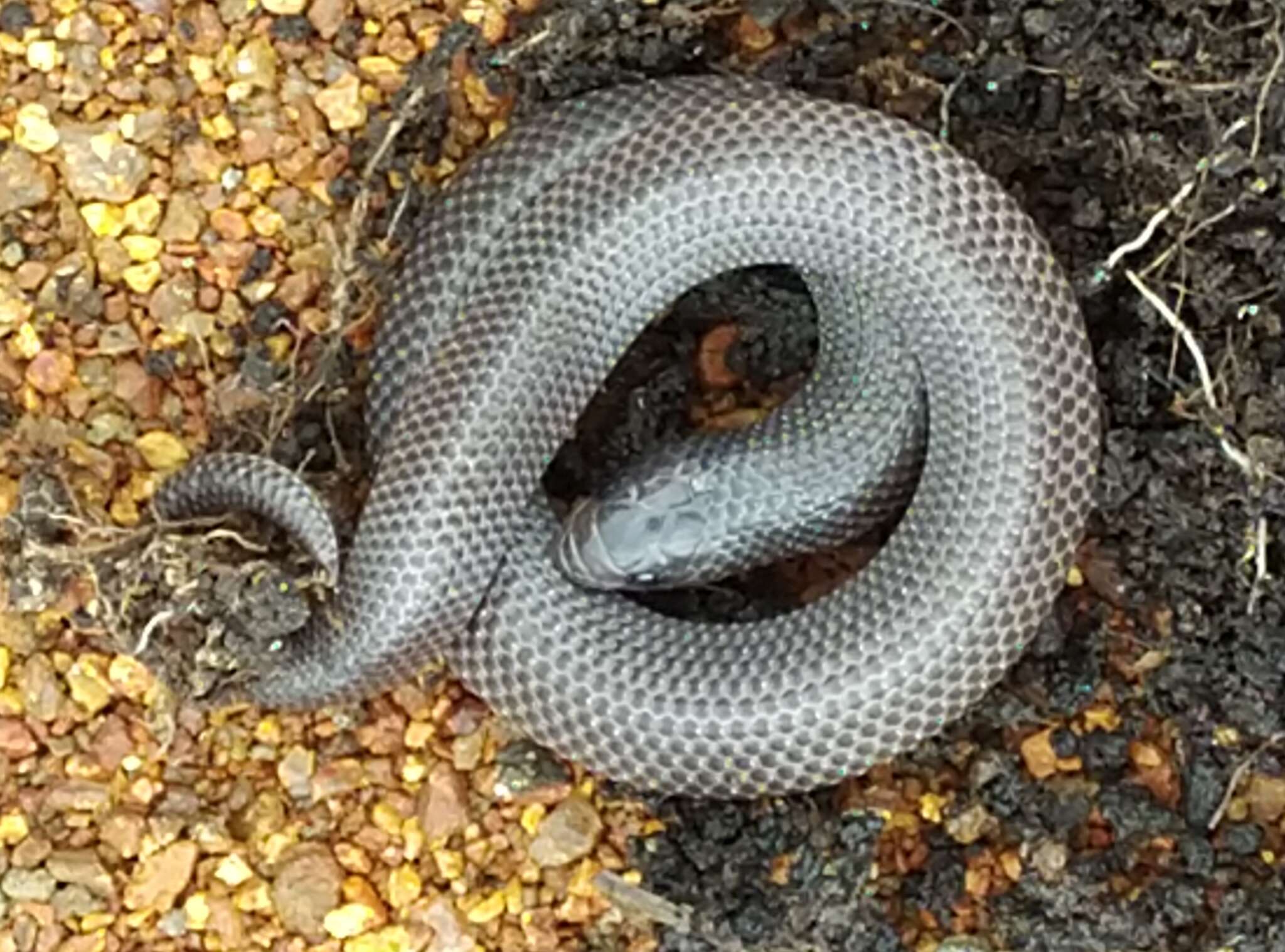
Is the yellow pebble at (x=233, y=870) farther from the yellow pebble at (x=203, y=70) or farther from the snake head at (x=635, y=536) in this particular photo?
the yellow pebble at (x=203, y=70)

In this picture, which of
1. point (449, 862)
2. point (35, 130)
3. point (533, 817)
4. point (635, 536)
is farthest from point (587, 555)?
point (35, 130)

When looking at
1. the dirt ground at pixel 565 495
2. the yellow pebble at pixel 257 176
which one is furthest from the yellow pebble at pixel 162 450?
the yellow pebble at pixel 257 176

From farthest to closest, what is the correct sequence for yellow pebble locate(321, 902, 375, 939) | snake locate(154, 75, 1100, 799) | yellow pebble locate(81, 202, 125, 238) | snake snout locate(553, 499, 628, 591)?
yellow pebble locate(81, 202, 125, 238), yellow pebble locate(321, 902, 375, 939), snake snout locate(553, 499, 628, 591), snake locate(154, 75, 1100, 799)

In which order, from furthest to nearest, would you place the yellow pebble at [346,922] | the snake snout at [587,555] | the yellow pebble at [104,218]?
the yellow pebble at [104,218]
the yellow pebble at [346,922]
the snake snout at [587,555]

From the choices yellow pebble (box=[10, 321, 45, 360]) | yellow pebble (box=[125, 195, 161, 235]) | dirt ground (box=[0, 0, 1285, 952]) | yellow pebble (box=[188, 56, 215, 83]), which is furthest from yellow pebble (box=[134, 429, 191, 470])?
yellow pebble (box=[188, 56, 215, 83])

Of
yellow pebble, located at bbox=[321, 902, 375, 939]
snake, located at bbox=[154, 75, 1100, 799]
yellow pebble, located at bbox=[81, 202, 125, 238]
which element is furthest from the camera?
yellow pebble, located at bbox=[81, 202, 125, 238]

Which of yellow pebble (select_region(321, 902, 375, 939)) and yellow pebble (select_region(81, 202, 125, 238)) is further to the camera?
yellow pebble (select_region(81, 202, 125, 238))

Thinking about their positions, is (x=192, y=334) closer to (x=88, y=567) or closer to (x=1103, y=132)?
(x=88, y=567)

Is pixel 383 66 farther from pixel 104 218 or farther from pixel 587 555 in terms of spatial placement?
pixel 587 555

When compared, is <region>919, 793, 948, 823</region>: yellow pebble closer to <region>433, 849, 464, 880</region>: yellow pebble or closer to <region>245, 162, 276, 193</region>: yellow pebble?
<region>433, 849, 464, 880</region>: yellow pebble
